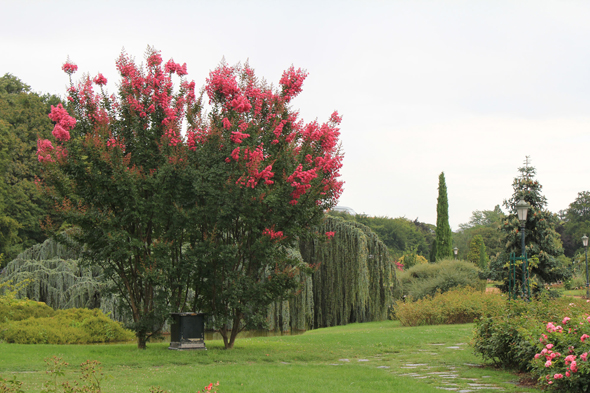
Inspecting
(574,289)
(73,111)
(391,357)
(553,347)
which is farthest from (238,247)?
(574,289)

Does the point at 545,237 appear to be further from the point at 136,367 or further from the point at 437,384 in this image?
the point at 136,367

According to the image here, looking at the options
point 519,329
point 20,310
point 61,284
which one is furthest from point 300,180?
point 61,284

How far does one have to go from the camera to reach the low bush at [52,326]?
44.6 ft

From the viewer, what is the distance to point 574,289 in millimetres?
38656

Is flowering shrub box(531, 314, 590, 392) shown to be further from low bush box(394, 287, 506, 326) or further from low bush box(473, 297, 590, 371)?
low bush box(394, 287, 506, 326)

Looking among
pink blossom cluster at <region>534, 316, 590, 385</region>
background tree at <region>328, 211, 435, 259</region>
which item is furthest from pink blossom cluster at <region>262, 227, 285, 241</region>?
background tree at <region>328, 211, 435, 259</region>

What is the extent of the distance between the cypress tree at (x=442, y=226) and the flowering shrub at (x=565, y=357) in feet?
88.4

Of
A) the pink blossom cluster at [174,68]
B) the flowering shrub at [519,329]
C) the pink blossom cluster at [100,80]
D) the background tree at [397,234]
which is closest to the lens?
the flowering shrub at [519,329]

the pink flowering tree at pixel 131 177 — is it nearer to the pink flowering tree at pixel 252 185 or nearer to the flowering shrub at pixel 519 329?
the pink flowering tree at pixel 252 185

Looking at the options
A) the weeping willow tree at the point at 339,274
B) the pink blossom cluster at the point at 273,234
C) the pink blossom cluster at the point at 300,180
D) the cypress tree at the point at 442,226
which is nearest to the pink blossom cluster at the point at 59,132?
the pink blossom cluster at the point at 273,234

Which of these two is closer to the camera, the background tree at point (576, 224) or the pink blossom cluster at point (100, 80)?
the pink blossom cluster at point (100, 80)

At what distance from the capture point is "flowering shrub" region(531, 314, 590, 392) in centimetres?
596

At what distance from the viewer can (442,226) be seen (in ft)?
116

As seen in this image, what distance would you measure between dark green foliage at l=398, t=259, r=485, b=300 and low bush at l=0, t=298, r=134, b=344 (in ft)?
42.0
